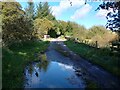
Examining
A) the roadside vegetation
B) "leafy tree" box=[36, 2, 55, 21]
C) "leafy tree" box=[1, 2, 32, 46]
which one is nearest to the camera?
the roadside vegetation

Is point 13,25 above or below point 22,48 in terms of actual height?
above

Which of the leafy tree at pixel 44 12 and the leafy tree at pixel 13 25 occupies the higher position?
the leafy tree at pixel 44 12

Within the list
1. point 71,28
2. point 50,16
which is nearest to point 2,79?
point 71,28

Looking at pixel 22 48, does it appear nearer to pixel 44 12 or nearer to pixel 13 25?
pixel 13 25

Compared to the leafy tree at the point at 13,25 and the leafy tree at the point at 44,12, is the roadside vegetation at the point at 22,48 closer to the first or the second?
the leafy tree at the point at 13,25

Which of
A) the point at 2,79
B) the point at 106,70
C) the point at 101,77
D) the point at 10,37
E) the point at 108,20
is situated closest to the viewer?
the point at 2,79

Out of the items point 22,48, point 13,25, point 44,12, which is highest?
point 44,12

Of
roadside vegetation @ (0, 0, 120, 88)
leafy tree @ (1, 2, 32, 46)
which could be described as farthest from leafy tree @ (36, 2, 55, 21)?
leafy tree @ (1, 2, 32, 46)

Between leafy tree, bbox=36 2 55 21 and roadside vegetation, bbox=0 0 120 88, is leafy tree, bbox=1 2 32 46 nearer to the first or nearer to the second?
roadside vegetation, bbox=0 0 120 88

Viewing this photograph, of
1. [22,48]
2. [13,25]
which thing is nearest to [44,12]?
[22,48]

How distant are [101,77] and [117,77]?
0.84 m

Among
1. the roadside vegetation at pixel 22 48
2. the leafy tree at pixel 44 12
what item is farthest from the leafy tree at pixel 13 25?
the leafy tree at pixel 44 12

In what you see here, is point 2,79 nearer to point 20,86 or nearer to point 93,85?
point 20,86

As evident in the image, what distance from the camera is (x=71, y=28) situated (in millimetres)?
92188
